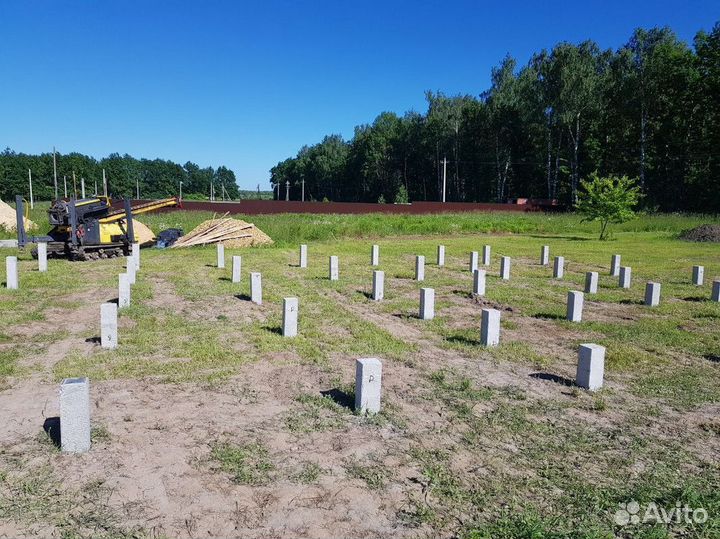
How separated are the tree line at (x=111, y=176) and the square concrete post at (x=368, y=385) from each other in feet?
246

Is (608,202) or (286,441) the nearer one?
(286,441)

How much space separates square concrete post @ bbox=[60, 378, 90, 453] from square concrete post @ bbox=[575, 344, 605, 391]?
504cm

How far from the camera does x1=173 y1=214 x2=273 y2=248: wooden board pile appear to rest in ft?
69.1

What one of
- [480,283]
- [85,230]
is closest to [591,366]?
[480,283]

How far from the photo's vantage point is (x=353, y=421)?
4.94 metres

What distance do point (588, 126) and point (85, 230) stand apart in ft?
155

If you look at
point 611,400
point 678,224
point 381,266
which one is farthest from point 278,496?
point 678,224

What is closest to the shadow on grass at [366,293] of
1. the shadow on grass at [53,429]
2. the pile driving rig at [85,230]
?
the shadow on grass at [53,429]

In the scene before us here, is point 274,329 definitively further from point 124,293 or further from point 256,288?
point 124,293

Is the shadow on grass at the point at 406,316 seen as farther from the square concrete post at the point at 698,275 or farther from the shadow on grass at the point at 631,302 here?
the square concrete post at the point at 698,275

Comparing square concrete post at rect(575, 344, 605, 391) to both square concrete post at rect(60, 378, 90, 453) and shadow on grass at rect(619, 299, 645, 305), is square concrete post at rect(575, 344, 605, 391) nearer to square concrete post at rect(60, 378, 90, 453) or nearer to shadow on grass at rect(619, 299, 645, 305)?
square concrete post at rect(60, 378, 90, 453)

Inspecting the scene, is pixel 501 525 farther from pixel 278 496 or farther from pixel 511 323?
pixel 511 323

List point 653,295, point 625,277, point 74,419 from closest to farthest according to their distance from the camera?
point 74,419
point 653,295
point 625,277

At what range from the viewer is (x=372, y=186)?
78.4 meters
